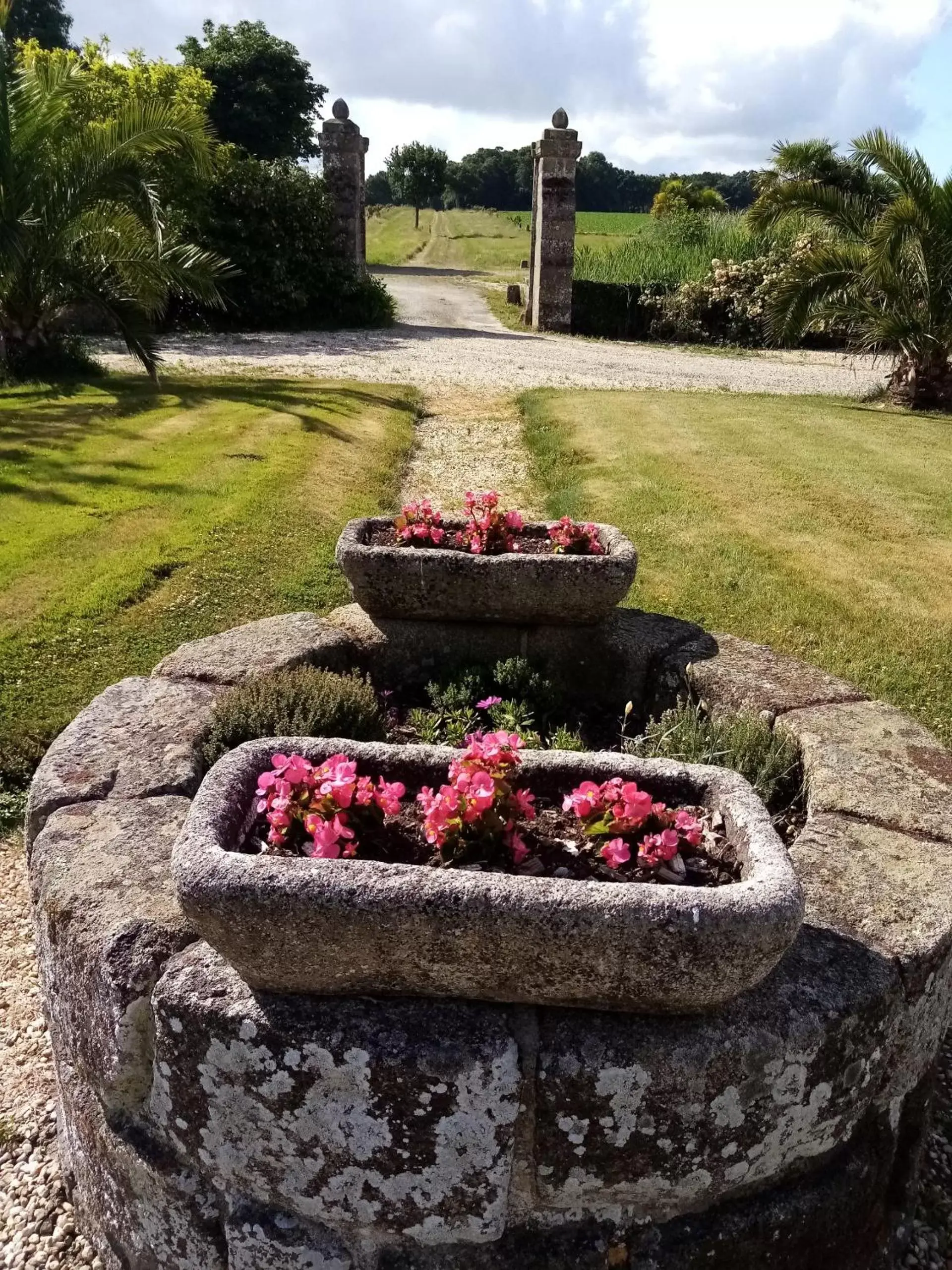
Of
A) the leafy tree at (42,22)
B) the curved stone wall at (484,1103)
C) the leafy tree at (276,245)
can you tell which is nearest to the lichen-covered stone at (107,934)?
the curved stone wall at (484,1103)

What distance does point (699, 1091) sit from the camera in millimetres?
1990

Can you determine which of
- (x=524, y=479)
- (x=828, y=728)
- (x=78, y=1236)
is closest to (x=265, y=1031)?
(x=78, y=1236)

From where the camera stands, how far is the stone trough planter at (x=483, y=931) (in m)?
1.90

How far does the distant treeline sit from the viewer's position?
75.2m

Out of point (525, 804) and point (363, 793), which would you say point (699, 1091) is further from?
point (363, 793)

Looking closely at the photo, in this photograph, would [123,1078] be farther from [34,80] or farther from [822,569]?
[34,80]

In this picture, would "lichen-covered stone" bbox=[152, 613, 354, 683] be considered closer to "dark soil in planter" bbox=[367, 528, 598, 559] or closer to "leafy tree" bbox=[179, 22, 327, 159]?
"dark soil in planter" bbox=[367, 528, 598, 559]

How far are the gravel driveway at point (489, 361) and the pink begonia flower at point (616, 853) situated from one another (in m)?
11.7

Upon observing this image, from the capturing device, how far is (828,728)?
3.35 meters

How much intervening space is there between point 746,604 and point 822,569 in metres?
1.00

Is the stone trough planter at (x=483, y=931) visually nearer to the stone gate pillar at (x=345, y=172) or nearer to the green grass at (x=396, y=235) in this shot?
the stone gate pillar at (x=345, y=172)

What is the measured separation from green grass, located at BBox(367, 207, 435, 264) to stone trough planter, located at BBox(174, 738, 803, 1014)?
3301 cm

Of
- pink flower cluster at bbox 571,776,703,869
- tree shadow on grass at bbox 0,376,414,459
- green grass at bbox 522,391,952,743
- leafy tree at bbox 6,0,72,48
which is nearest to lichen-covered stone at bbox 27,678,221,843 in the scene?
pink flower cluster at bbox 571,776,703,869

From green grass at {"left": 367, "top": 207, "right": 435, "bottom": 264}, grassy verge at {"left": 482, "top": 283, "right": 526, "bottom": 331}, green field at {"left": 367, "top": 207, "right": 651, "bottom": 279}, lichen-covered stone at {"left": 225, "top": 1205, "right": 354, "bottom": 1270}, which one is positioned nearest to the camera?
lichen-covered stone at {"left": 225, "top": 1205, "right": 354, "bottom": 1270}
